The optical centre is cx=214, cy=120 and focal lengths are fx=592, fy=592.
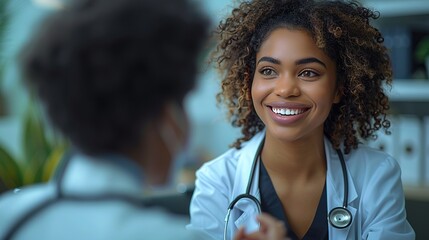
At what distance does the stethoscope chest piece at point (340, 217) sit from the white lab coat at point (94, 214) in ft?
2.36

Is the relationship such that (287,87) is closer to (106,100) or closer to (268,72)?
(268,72)

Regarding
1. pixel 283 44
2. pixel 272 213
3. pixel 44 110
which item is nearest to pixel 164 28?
pixel 44 110

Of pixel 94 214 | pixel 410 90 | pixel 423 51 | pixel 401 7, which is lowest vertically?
pixel 94 214

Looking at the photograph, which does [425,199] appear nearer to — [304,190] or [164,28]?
[304,190]

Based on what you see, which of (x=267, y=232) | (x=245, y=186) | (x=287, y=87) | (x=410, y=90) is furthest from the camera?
(x=410, y=90)

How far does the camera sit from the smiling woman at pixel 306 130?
4.77 feet

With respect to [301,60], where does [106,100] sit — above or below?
below

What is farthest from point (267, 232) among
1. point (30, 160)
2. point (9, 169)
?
point (30, 160)

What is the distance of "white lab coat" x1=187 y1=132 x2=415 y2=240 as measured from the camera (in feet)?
4.85

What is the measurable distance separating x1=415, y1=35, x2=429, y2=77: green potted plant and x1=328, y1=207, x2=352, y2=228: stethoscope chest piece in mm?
1669

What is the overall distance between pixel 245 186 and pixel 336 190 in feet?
0.77

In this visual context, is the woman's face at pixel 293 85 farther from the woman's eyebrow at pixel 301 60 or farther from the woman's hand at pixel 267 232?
the woman's hand at pixel 267 232

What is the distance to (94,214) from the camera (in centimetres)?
78

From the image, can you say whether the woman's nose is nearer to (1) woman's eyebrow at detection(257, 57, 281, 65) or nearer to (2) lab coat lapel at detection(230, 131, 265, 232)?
(1) woman's eyebrow at detection(257, 57, 281, 65)
